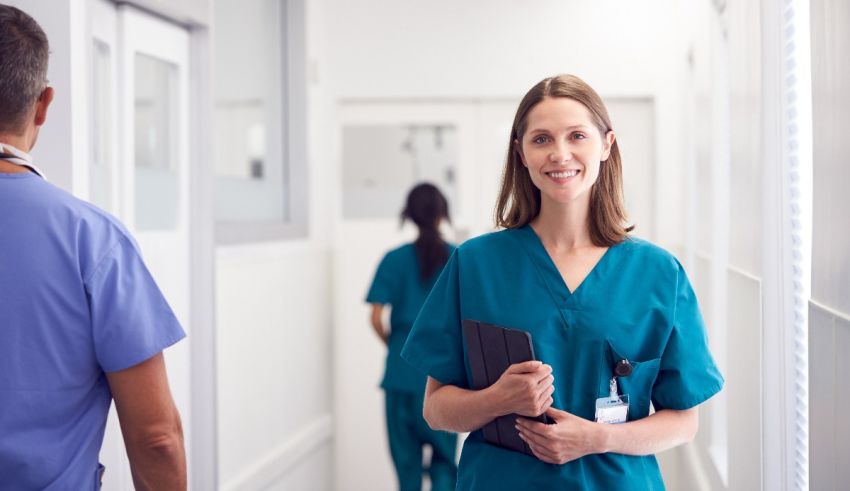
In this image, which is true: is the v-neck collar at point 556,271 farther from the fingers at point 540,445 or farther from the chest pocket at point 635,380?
the fingers at point 540,445

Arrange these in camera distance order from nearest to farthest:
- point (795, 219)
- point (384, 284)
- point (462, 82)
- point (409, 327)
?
point (795, 219) < point (409, 327) < point (384, 284) < point (462, 82)

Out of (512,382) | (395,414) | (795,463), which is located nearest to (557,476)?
(512,382)

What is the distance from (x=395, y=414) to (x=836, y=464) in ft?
8.58

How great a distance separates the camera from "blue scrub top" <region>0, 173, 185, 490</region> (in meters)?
1.41

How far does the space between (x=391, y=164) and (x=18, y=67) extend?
367 centimetres

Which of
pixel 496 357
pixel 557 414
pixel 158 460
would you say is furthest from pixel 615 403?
pixel 158 460

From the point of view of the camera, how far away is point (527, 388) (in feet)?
4.93

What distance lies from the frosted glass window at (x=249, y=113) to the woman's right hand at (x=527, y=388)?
2.47 meters

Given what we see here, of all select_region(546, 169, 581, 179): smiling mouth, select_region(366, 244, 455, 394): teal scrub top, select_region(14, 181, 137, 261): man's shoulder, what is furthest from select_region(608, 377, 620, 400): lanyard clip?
select_region(366, 244, 455, 394): teal scrub top

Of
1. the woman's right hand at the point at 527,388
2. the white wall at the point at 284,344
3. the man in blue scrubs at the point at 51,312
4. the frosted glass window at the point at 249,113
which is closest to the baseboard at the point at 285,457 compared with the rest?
the white wall at the point at 284,344

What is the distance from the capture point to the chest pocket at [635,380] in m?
1.58

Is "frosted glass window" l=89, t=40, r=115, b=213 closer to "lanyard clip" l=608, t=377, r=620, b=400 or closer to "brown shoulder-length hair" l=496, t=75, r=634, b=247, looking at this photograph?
"brown shoulder-length hair" l=496, t=75, r=634, b=247

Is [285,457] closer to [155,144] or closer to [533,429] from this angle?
[155,144]

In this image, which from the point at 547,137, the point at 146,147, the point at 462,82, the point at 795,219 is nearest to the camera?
the point at 547,137
